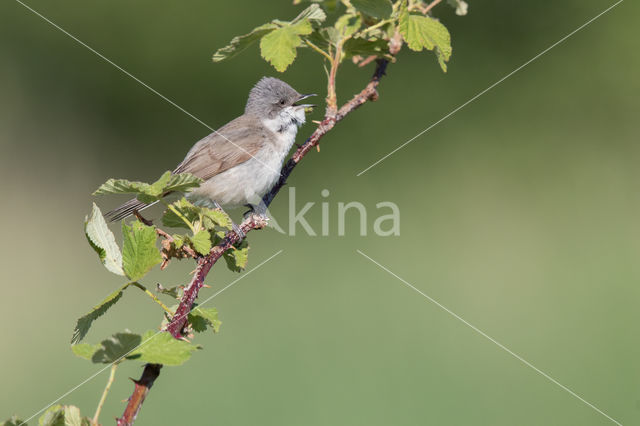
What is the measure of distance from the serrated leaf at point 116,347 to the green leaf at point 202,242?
39 centimetres

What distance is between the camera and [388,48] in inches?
70.2

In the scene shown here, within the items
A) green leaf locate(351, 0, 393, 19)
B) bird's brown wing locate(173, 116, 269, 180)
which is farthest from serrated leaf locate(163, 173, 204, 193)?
Result: bird's brown wing locate(173, 116, 269, 180)

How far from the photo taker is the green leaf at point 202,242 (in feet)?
4.27

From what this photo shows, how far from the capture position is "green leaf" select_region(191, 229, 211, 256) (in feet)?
4.27

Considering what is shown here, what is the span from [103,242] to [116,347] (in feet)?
0.85

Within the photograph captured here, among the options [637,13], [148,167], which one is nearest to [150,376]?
[148,167]

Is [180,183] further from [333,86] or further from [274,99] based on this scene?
[274,99]

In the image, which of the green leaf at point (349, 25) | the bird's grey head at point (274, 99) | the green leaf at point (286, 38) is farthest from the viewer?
the bird's grey head at point (274, 99)

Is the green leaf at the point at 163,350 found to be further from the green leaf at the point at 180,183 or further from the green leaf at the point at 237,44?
the green leaf at the point at 237,44

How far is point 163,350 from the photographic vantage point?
0.96 metres

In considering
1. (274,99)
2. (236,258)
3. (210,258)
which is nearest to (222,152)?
(274,99)

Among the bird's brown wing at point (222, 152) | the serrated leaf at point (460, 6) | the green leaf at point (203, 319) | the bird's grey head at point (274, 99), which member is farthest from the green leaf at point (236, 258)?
the bird's grey head at point (274, 99)

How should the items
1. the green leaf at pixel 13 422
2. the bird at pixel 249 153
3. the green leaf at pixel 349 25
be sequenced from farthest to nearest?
the bird at pixel 249 153 → the green leaf at pixel 349 25 → the green leaf at pixel 13 422

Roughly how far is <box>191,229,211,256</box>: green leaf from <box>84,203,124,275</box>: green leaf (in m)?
0.21
